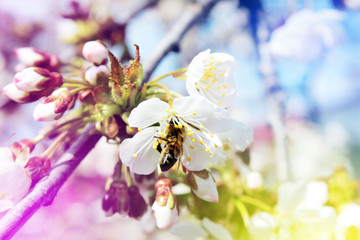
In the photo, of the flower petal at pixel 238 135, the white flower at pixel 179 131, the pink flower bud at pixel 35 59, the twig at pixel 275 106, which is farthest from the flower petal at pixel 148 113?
the twig at pixel 275 106

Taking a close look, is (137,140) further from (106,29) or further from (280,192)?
(106,29)

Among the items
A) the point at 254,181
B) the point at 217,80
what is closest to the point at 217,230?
the point at 254,181

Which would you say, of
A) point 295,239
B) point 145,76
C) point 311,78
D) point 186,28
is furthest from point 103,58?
point 311,78

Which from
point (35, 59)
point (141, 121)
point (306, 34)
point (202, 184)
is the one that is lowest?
point (306, 34)

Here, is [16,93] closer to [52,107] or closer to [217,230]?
[52,107]

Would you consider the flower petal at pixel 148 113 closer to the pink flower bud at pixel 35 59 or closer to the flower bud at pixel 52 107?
the flower bud at pixel 52 107

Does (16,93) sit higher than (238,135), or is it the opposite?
(16,93)

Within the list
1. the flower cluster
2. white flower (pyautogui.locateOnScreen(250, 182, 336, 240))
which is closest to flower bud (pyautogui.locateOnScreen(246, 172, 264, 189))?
white flower (pyautogui.locateOnScreen(250, 182, 336, 240))
